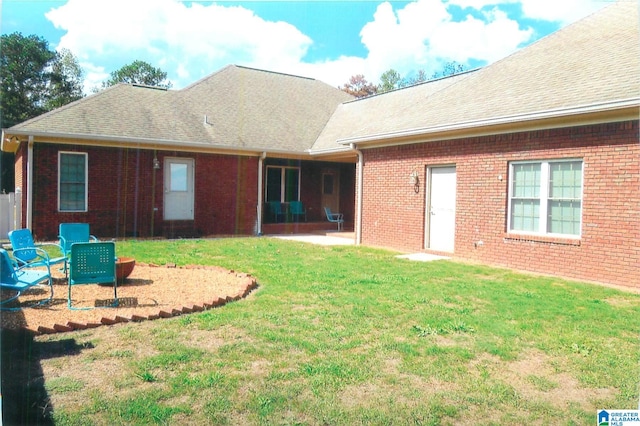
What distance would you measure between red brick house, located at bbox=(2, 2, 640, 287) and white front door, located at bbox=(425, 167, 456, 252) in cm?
4

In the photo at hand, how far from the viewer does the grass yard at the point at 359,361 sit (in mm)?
Answer: 3545

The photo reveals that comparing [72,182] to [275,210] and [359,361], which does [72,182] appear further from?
[359,361]

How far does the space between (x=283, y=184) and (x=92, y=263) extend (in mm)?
13684

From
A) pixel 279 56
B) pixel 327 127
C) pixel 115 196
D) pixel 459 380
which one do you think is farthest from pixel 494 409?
pixel 327 127

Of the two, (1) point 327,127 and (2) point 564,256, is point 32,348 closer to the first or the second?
(2) point 564,256

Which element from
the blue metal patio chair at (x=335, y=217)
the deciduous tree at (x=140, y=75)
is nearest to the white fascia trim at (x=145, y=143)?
the blue metal patio chair at (x=335, y=217)

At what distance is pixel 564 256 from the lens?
9.45 meters

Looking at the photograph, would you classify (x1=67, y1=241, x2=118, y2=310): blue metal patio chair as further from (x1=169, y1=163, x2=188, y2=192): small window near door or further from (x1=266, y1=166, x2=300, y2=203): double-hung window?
(x1=266, y1=166, x2=300, y2=203): double-hung window

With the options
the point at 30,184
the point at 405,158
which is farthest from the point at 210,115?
the point at 405,158

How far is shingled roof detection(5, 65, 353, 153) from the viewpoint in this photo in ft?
48.9

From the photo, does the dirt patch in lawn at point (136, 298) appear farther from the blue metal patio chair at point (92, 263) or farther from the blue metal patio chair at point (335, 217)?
the blue metal patio chair at point (335, 217)

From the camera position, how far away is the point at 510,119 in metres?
9.88

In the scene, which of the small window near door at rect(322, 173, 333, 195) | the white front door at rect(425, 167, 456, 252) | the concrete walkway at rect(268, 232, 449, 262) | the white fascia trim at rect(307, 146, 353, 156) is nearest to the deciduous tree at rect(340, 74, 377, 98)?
the small window near door at rect(322, 173, 333, 195)

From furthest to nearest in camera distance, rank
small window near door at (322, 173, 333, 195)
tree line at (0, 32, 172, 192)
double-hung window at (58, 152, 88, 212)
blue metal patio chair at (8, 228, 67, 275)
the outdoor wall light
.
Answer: tree line at (0, 32, 172, 192)
small window near door at (322, 173, 333, 195)
double-hung window at (58, 152, 88, 212)
the outdoor wall light
blue metal patio chair at (8, 228, 67, 275)
